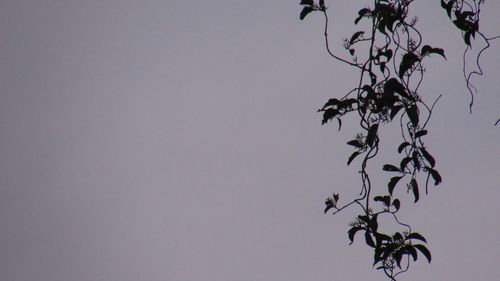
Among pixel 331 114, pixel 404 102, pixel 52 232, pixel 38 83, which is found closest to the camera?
pixel 404 102

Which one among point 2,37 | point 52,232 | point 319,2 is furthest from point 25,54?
point 319,2

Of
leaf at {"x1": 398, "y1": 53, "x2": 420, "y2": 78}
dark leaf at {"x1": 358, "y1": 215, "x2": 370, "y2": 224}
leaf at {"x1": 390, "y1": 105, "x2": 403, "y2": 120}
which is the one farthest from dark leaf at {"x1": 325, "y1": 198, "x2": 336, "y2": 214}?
leaf at {"x1": 398, "y1": 53, "x2": 420, "y2": 78}

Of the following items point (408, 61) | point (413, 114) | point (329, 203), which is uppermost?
point (408, 61)

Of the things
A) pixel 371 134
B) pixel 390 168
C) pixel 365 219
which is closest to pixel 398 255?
pixel 365 219

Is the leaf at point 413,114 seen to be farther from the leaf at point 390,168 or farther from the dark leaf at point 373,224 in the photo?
the dark leaf at point 373,224

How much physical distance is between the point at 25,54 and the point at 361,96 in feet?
20.0

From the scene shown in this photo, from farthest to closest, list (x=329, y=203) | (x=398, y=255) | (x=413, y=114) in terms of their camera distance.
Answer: (x=329, y=203)
(x=398, y=255)
(x=413, y=114)

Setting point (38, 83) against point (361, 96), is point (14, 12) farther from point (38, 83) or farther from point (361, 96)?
point (361, 96)

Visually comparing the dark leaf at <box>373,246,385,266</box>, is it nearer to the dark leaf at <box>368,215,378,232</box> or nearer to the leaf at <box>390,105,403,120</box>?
the dark leaf at <box>368,215,378,232</box>

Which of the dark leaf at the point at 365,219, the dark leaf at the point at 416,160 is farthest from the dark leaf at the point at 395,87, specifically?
the dark leaf at the point at 365,219

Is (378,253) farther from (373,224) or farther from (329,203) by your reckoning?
(329,203)

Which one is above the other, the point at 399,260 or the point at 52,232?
the point at 52,232

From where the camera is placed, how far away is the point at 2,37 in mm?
6520

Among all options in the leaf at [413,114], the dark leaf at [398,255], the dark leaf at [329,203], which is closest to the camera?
the leaf at [413,114]
